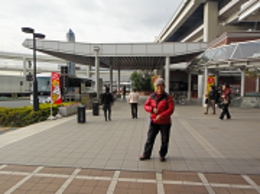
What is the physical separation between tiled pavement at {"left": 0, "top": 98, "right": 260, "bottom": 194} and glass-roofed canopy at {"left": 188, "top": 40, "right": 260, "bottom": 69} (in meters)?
6.68

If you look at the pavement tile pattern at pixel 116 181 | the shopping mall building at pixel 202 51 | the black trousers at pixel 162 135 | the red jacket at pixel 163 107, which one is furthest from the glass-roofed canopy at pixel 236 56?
the pavement tile pattern at pixel 116 181

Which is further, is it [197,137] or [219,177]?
[197,137]

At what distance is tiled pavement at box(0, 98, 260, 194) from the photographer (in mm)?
3244

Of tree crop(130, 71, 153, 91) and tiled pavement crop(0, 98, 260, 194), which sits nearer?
tiled pavement crop(0, 98, 260, 194)

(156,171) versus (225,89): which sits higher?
(225,89)

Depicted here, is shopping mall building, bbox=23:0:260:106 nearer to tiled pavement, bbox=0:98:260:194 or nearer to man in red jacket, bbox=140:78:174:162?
tiled pavement, bbox=0:98:260:194

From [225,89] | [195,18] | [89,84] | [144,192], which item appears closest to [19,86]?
[89,84]

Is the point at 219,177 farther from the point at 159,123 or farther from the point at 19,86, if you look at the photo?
the point at 19,86

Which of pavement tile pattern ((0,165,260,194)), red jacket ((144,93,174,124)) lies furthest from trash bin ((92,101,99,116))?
red jacket ((144,93,174,124))

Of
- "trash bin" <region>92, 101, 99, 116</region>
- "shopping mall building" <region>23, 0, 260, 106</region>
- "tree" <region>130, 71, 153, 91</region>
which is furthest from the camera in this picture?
"tree" <region>130, 71, 153, 91</region>

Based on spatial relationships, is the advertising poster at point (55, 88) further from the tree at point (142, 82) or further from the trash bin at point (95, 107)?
the tree at point (142, 82)

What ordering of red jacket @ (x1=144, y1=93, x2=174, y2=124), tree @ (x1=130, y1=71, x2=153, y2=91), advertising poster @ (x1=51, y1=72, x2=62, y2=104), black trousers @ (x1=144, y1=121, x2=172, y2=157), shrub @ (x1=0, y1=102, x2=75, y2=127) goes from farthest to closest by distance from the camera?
tree @ (x1=130, y1=71, x2=153, y2=91)
advertising poster @ (x1=51, y1=72, x2=62, y2=104)
shrub @ (x1=0, y1=102, x2=75, y2=127)
black trousers @ (x1=144, y1=121, x2=172, y2=157)
red jacket @ (x1=144, y1=93, x2=174, y2=124)

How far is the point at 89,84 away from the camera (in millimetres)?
26031

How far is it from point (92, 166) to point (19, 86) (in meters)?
29.3
